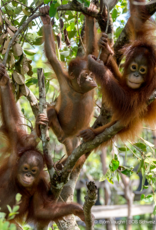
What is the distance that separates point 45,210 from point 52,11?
222 cm

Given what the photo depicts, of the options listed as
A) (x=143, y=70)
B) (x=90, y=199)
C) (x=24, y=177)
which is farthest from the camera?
(x=24, y=177)

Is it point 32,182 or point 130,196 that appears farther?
point 130,196

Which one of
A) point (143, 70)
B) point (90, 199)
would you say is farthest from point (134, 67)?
point (90, 199)

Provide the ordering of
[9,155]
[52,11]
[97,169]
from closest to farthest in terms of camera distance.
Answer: [52,11], [9,155], [97,169]

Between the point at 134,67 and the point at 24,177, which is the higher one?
the point at 134,67

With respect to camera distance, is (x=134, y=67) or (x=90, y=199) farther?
(x=134, y=67)

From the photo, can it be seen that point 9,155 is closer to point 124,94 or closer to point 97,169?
point 124,94

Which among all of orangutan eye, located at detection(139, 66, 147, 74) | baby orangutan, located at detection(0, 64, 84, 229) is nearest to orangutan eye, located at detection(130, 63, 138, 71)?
orangutan eye, located at detection(139, 66, 147, 74)

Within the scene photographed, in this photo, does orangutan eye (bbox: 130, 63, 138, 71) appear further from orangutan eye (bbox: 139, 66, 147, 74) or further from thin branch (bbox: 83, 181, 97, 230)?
thin branch (bbox: 83, 181, 97, 230)

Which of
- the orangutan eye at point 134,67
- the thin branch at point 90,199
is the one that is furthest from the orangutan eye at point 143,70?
the thin branch at point 90,199

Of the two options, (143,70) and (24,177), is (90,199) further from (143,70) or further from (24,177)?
(143,70)

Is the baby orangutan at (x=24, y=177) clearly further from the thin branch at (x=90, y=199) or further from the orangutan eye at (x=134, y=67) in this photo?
the orangutan eye at (x=134, y=67)

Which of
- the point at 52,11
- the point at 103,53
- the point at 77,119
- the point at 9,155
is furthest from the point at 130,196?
the point at 52,11

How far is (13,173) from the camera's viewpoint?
3.44 metres
